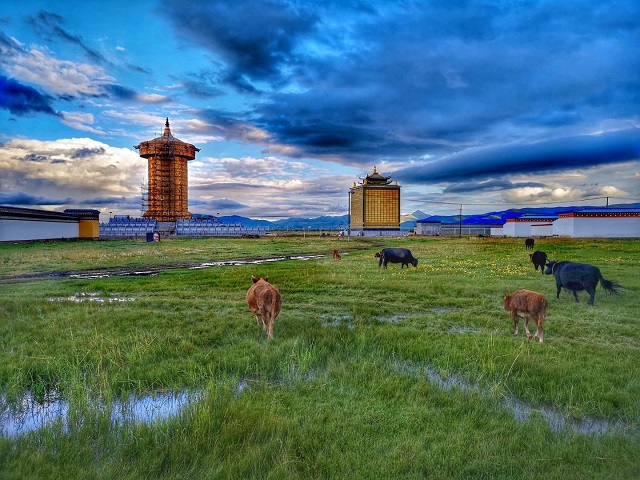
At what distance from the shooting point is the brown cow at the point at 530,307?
7.75 m

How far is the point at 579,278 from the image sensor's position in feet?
32.4

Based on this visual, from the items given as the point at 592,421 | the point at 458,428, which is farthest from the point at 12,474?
the point at 592,421

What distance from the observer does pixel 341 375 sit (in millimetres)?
6605

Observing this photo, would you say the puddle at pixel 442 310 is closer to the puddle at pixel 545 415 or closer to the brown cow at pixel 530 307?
the brown cow at pixel 530 307

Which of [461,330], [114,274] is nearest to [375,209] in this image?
[461,330]

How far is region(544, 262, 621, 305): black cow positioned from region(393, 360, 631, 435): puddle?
572cm

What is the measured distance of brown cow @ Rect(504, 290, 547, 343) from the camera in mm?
7750

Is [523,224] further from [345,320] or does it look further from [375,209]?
[345,320]

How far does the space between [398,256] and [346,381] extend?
41.5ft

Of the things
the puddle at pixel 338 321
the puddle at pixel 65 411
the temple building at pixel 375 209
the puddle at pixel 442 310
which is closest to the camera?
the puddle at pixel 65 411

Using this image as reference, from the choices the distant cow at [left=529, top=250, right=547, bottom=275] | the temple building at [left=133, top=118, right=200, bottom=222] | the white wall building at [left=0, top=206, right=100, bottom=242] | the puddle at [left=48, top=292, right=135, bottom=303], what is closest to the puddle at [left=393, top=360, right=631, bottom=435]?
the distant cow at [left=529, top=250, right=547, bottom=275]

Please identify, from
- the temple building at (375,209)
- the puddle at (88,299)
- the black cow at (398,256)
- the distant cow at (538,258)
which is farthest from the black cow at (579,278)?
the puddle at (88,299)

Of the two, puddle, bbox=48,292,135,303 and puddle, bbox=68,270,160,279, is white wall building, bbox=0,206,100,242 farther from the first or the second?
puddle, bbox=48,292,135,303

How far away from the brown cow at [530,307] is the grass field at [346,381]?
604 mm
